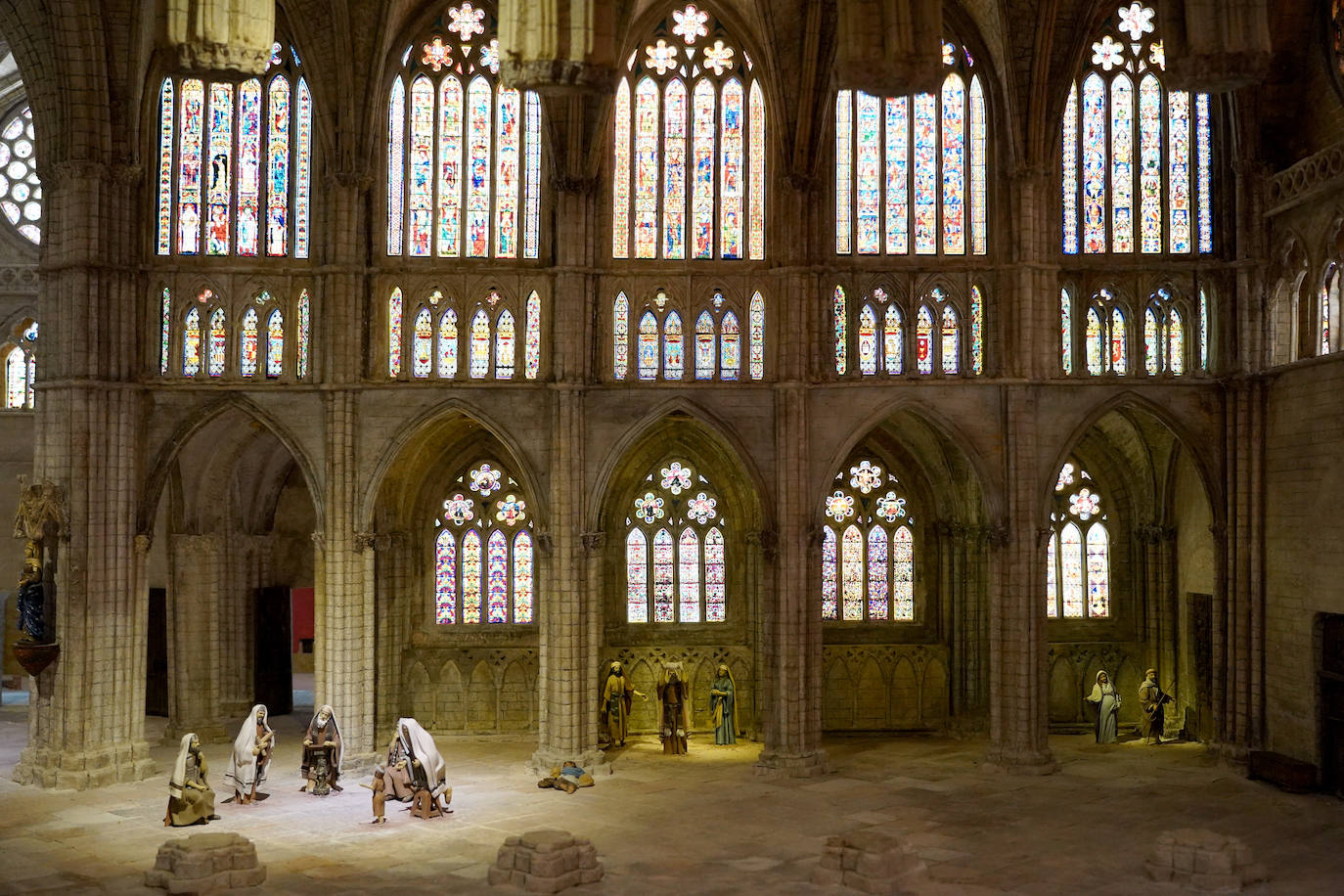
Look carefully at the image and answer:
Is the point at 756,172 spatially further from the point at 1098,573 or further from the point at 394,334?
the point at 1098,573

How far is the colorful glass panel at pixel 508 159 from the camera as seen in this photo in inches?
1019

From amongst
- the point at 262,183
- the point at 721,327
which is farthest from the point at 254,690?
the point at 721,327

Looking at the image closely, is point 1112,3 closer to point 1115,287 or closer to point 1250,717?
point 1115,287

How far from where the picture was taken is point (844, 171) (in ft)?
85.2

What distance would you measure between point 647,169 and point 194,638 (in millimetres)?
12796

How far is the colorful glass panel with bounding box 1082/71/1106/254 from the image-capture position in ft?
85.1

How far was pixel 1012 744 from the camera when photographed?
984 inches

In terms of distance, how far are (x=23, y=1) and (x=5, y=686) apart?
17885 mm

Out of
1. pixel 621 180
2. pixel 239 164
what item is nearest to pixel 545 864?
pixel 621 180

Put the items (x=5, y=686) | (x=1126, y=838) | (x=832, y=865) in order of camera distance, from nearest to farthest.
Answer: (x=832, y=865)
(x=1126, y=838)
(x=5, y=686)

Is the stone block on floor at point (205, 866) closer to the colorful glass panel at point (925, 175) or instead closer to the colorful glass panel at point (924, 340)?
the colorful glass panel at point (924, 340)

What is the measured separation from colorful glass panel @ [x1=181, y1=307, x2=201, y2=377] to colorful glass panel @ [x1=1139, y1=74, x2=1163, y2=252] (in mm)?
17235

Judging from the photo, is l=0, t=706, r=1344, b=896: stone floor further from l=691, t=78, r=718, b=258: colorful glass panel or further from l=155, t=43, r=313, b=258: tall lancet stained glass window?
l=691, t=78, r=718, b=258: colorful glass panel

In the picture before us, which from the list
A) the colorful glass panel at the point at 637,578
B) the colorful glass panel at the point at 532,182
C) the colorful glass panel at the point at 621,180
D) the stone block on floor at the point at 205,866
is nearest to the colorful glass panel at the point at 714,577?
the colorful glass panel at the point at 637,578
